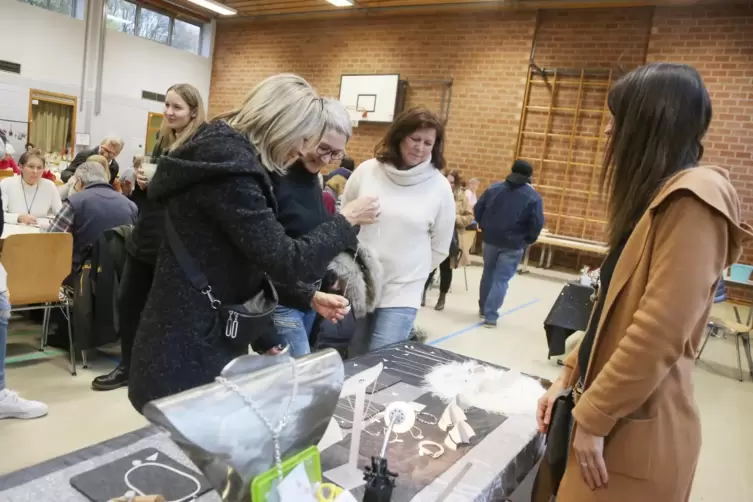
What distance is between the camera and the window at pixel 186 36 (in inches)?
452

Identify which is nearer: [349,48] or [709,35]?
[709,35]

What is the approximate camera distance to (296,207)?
Result: 1.74 m

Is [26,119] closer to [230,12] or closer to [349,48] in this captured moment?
[230,12]

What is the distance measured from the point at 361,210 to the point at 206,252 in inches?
18.1

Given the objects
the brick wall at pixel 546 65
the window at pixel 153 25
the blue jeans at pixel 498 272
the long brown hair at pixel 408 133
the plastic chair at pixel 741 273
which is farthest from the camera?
the window at pixel 153 25

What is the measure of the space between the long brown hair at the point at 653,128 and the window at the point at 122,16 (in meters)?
11.2

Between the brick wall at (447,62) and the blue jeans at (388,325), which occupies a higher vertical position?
the brick wall at (447,62)

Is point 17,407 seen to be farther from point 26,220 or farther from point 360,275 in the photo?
point 26,220

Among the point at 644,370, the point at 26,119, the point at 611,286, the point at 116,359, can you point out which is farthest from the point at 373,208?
the point at 26,119

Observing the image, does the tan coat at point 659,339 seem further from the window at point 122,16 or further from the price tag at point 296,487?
the window at point 122,16

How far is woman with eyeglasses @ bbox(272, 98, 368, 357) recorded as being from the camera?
5.66ft

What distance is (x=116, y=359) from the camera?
3.30m

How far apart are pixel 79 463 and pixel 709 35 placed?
8314 millimetres

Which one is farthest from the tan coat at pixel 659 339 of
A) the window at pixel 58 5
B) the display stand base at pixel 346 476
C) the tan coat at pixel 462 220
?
the window at pixel 58 5
